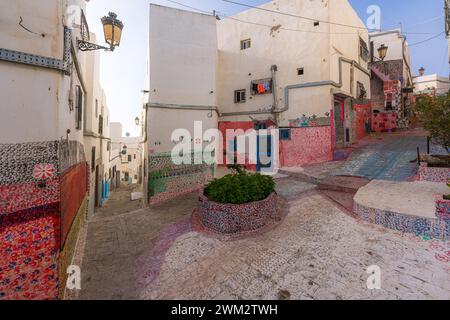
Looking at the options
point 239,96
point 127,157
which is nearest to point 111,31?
point 239,96

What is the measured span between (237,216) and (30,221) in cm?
366

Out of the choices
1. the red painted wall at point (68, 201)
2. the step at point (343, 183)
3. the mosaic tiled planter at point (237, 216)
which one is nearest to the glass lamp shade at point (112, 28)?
the red painted wall at point (68, 201)

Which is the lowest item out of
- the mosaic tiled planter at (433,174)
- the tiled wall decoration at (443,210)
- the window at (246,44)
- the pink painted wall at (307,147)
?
the tiled wall decoration at (443,210)

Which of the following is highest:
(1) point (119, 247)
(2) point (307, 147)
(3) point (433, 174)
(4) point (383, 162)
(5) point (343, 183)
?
(2) point (307, 147)

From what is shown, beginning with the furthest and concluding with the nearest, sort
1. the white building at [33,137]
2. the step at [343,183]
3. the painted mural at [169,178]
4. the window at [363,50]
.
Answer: the window at [363,50]
the painted mural at [169,178]
the step at [343,183]
the white building at [33,137]

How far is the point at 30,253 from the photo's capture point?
297 centimetres

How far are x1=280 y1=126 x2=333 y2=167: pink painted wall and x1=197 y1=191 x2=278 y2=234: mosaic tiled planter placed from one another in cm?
694

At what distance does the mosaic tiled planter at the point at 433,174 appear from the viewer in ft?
20.3

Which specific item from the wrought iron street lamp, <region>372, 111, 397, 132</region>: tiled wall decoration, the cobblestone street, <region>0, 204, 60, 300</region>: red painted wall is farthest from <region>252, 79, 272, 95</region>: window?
<region>0, 204, 60, 300</region>: red painted wall

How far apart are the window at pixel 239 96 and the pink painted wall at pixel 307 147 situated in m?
3.82

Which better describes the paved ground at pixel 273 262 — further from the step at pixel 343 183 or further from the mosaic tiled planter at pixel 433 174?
the mosaic tiled planter at pixel 433 174

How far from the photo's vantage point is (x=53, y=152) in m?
3.29

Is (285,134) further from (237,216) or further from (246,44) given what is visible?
(237,216)

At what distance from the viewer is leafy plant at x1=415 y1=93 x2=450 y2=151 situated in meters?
5.64
